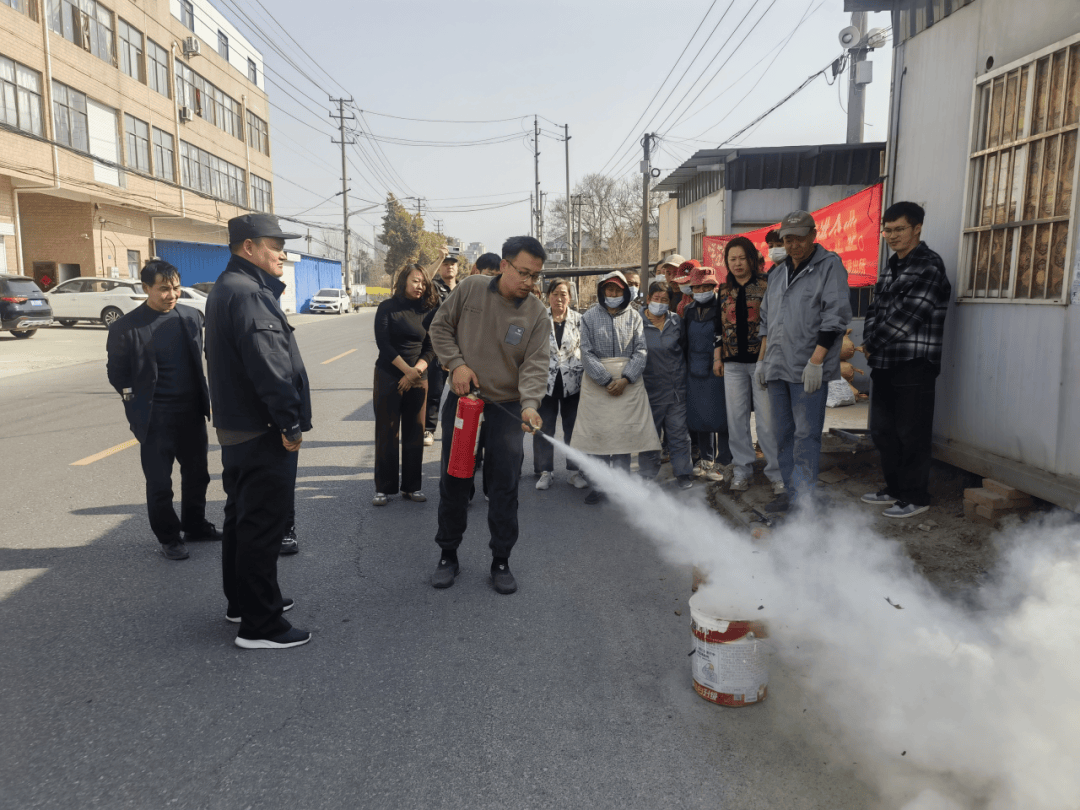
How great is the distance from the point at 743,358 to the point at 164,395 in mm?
4304

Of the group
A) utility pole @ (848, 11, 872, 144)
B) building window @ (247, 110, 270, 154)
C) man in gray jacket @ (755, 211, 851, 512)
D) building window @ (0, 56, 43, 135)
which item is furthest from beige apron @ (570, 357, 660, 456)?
building window @ (247, 110, 270, 154)

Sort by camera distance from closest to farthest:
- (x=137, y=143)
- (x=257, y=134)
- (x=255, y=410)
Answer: (x=255, y=410), (x=137, y=143), (x=257, y=134)

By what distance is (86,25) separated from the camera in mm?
29953

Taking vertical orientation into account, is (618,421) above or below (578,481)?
above

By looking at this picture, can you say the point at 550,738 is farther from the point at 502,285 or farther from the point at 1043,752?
the point at 502,285

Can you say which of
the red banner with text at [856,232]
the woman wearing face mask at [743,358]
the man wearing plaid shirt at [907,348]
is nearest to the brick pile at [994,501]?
the man wearing plaid shirt at [907,348]

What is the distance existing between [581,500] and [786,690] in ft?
10.3

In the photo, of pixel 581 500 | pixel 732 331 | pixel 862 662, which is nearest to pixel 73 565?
pixel 581 500

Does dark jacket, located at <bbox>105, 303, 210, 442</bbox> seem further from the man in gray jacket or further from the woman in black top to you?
the man in gray jacket

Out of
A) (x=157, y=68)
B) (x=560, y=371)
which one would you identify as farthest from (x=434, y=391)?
(x=157, y=68)

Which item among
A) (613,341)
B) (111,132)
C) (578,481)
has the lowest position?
(578,481)

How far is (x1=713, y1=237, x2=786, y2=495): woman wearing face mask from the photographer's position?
605cm

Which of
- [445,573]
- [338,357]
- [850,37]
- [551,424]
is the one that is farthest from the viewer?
[338,357]

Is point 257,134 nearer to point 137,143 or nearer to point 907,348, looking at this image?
point 137,143
